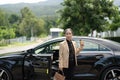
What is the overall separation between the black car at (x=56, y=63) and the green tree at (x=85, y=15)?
22072 millimetres

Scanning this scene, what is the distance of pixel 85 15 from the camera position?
105 ft

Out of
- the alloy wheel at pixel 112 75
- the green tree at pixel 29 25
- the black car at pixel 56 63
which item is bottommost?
the green tree at pixel 29 25

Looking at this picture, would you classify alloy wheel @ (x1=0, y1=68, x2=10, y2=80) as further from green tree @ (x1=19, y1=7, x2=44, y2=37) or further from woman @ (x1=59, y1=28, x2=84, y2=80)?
green tree @ (x1=19, y1=7, x2=44, y2=37)

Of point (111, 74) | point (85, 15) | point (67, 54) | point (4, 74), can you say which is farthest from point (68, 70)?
point (85, 15)

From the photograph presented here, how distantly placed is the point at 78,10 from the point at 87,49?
22859 millimetres

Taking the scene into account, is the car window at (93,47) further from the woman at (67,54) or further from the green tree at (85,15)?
the green tree at (85,15)

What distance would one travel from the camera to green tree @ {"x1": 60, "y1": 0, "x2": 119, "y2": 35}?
1232 inches

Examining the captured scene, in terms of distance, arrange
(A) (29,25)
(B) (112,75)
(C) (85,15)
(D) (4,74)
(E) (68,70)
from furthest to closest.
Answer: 1. (A) (29,25)
2. (C) (85,15)
3. (D) (4,74)
4. (B) (112,75)
5. (E) (68,70)

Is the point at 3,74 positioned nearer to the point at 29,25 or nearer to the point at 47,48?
the point at 47,48

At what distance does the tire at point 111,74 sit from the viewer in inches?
342

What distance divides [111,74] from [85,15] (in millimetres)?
23407

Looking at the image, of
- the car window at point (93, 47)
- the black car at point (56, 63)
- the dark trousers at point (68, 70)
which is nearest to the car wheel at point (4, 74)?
the black car at point (56, 63)

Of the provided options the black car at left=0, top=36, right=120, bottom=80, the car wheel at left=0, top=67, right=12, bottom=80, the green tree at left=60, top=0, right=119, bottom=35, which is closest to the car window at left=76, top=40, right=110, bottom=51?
the black car at left=0, top=36, right=120, bottom=80

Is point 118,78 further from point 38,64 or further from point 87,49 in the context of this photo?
point 38,64
